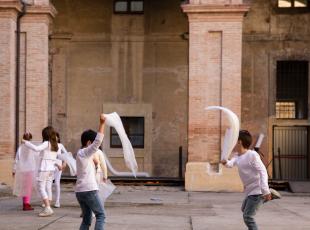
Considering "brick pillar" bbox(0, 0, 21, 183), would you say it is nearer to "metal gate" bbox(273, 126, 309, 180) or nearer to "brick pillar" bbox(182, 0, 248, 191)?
"brick pillar" bbox(182, 0, 248, 191)

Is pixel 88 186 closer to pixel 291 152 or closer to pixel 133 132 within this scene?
pixel 133 132

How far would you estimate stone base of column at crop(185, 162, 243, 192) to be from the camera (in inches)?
699

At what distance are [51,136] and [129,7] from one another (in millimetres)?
12718

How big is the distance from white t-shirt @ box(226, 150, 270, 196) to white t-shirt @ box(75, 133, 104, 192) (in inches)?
74.2

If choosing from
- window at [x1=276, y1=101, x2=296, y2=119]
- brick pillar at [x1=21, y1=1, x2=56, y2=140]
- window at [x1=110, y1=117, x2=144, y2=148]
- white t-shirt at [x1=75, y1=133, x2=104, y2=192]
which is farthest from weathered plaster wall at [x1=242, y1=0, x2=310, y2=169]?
white t-shirt at [x1=75, y1=133, x2=104, y2=192]

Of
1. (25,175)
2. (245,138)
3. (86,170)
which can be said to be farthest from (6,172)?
(245,138)

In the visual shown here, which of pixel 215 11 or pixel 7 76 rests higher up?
pixel 215 11

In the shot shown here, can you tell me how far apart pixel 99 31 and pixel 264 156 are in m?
7.49

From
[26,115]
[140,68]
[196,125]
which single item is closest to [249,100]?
[140,68]

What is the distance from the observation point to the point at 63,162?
41.5 feet

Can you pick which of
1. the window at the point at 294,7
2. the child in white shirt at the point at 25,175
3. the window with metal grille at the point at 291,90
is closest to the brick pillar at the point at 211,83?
the window at the point at 294,7

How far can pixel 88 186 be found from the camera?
25.9ft

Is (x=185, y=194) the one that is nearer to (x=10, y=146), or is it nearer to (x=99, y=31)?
(x=10, y=146)

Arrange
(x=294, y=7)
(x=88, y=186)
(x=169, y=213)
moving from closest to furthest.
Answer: (x=88, y=186), (x=169, y=213), (x=294, y=7)
